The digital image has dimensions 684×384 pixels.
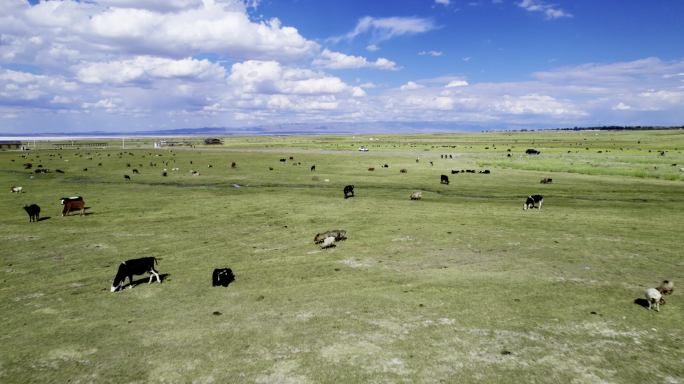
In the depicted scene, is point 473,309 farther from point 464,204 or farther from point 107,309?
point 464,204

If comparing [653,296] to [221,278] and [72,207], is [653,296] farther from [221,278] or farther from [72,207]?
[72,207]

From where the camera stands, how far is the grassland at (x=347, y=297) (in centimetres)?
768

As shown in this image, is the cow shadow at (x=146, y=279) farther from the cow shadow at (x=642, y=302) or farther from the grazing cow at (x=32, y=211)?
the cow shadow at (x=642, y=302)

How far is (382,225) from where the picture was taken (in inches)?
781

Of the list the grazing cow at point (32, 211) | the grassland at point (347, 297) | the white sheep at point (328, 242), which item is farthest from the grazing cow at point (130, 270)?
the grazing cow at point (32, 211)

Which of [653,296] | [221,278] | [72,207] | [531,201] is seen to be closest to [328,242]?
[221,278]

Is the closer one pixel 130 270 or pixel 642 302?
pixel 642 302

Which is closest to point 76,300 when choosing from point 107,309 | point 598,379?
point 107,309

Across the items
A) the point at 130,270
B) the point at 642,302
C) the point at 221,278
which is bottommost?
the point at 642,302

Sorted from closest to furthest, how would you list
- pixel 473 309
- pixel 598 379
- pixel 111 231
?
pixel 598 379 < pixel 473 309 < pixel 111 231

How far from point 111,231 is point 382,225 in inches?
561

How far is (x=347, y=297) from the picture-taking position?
1091cm

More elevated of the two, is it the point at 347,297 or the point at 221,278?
the point at 221,278

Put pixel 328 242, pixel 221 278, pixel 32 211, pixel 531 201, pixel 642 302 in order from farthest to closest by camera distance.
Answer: pixel 531 201 → pixel 32 211 → pixel 328 242 → pixel 221 278 → pixel 642 302
